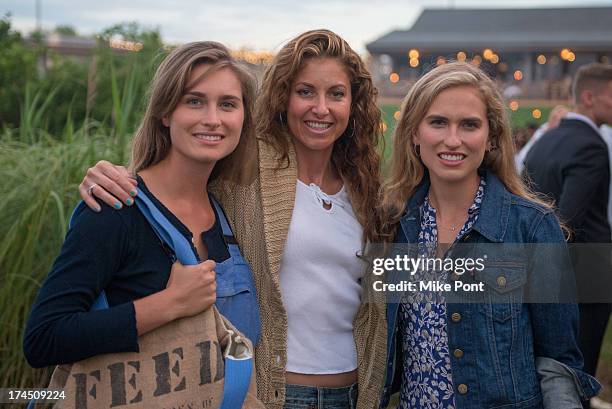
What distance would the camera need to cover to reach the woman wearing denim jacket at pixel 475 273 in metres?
2.34

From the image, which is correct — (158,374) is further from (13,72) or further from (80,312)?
(13,72)

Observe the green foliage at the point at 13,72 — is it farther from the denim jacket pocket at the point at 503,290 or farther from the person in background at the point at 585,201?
the denim jacket pocket at the point at 503,290

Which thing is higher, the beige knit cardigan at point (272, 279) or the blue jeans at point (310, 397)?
the beige knit cardigan at point (272, 279)

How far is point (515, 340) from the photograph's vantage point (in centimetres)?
236

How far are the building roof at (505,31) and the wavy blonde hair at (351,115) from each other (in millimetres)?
20746

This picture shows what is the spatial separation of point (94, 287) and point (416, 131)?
1324mm

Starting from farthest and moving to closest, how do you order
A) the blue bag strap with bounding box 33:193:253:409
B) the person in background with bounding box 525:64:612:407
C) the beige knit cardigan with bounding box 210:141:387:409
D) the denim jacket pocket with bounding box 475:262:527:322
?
the person in background with bounding box 525:64:612:407
the beige knit cardigan with bounding box 210:141:387:409
the denim jacket pocket with bounding box 475:262:527:322
the blue bag strap with bounding box 33:193:253:409

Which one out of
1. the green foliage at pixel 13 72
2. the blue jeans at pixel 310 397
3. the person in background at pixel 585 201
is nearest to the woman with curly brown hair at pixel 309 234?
the blue jeans at pixel 310 397

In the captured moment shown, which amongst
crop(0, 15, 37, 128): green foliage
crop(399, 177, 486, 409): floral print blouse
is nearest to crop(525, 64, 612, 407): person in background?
crop(399, 177, 486, 409): floral print blouse

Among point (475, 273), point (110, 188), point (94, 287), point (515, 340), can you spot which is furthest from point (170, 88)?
point (515, 340)

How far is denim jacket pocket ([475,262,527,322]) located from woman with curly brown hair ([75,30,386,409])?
43cm

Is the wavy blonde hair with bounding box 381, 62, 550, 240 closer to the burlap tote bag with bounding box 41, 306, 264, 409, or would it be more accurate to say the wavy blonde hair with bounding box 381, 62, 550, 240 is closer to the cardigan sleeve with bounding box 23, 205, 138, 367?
the burlap tote bag with bounding box 41, 306, 264, 409

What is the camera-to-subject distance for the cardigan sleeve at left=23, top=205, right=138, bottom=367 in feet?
6.31

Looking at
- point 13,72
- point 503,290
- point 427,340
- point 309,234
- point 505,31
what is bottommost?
point 427,340
